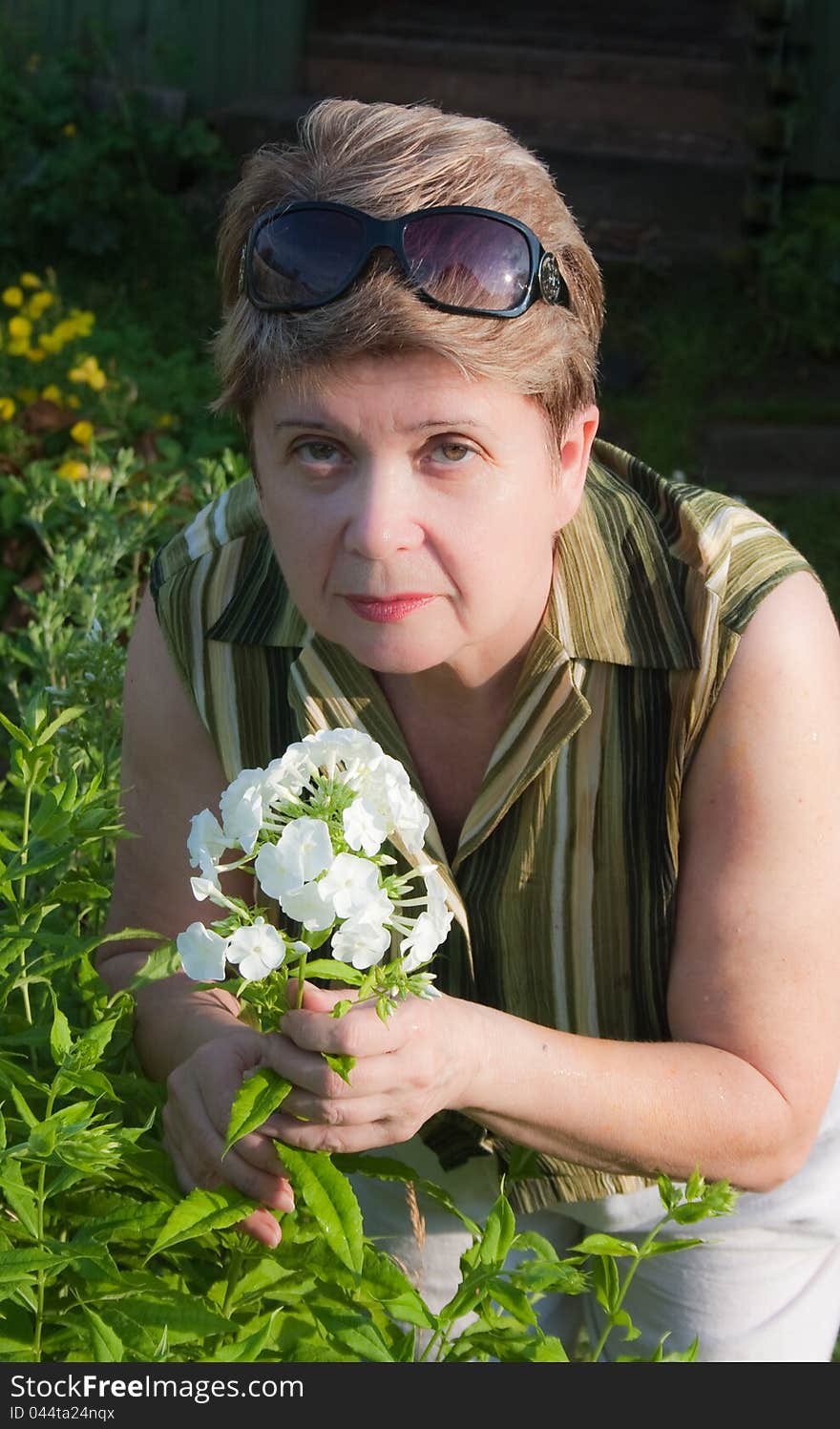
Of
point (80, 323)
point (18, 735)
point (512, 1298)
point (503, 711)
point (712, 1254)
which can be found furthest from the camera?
point (80, 323)

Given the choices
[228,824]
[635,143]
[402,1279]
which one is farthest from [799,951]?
[635,143]

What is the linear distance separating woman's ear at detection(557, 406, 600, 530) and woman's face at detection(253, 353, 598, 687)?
3cm

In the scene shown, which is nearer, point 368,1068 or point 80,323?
point 368,1068

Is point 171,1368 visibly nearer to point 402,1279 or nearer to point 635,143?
point 402,1279

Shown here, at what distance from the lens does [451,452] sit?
177cm

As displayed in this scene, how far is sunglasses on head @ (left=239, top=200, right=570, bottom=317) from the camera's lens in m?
Result: 1.71

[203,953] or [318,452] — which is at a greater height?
[318,452]

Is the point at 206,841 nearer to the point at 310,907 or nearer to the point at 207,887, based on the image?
the point at 207,887

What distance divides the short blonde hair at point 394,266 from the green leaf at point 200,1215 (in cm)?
86

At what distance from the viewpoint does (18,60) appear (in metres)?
7.45

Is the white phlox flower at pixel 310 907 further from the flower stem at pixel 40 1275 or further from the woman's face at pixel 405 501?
the woman's face at pixel 405 501

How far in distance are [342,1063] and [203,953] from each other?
0.55ft

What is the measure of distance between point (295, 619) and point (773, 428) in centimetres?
428

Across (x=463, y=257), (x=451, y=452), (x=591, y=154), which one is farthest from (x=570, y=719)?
(x=591, y=154)
